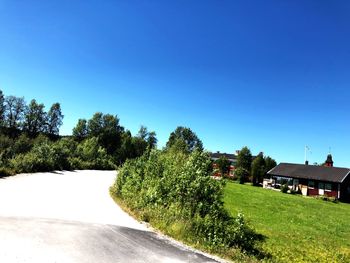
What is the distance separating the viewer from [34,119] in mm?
104938

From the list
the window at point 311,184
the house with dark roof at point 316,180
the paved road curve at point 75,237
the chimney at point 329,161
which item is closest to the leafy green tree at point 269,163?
the house with dark roof at point 316,180

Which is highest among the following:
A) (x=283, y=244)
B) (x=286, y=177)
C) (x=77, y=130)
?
(x=77, y=130)

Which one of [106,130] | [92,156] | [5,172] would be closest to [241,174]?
[92,156]

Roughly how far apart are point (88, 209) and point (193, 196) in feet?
14.2

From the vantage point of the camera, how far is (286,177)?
57312 millimetres

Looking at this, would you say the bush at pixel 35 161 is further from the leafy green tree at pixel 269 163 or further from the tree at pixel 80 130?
the tree at pixel 80 130

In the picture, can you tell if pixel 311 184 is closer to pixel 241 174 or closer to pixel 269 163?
pixel 241 174

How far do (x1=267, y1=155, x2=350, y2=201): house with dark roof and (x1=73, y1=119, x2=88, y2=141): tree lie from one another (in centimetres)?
6618

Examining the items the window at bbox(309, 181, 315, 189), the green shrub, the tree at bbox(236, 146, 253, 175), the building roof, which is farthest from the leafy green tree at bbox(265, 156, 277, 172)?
the green shrub

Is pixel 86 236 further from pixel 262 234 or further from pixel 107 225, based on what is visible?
pixel 262 234

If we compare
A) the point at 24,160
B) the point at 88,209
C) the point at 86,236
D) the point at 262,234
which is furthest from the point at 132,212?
the point at 24,160

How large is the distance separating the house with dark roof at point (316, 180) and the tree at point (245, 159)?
11948 mm

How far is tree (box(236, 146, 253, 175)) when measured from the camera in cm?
7275

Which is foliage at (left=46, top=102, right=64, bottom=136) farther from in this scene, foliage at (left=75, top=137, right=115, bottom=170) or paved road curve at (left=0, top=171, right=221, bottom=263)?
paved road curve at (left=0, top=171, right=221, bottom=263)
